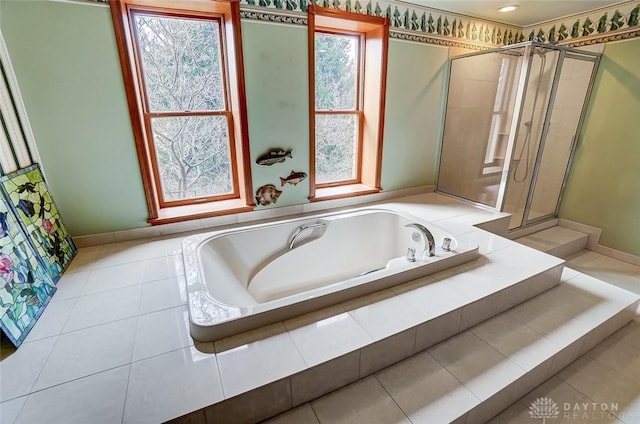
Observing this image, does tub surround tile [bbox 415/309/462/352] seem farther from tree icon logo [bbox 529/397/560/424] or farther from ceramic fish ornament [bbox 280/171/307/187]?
ceramic fish ornament [bbox 280/171/307/187]

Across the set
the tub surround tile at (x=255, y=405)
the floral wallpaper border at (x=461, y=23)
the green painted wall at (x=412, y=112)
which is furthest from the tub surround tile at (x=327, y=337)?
the floral wallpaper border at (x=461, y=23)

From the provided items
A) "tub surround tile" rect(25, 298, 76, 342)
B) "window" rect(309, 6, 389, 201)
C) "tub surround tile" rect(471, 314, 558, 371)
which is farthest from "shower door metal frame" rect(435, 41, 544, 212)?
"tub surround tile" rect(25, 298, 76, 342)

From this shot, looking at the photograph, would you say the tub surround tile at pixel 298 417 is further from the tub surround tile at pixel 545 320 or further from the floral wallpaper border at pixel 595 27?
the floral wallpaper border at pixel 595 27

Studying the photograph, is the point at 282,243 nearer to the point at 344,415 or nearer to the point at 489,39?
the point at 344,415

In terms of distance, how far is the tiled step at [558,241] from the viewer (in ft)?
8.70

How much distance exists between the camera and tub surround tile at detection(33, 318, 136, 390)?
1058 millimetres

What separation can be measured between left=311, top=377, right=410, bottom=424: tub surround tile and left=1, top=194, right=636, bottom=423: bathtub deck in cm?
4

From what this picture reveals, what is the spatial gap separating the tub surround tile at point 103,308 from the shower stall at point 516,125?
2887 mm

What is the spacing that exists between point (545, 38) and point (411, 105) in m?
1.65

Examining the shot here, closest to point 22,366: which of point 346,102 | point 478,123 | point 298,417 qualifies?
point 298,417

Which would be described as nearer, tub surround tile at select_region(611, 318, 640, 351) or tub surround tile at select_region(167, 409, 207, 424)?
tub surround tile at select_region(167, 409, 207, 424)

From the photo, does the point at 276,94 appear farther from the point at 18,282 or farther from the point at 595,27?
the point at 595,27

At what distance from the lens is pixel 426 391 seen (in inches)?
46.4

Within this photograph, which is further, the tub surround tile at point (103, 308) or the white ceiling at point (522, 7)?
the white ceiling at point (522, 7)
